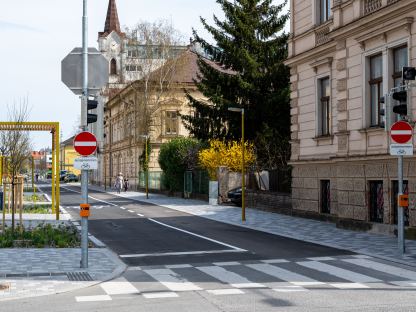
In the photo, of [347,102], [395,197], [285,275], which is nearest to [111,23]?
[347,102]

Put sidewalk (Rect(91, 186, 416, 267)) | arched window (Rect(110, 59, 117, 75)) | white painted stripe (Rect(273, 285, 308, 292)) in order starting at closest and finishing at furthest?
white painted stripe (Rect(273, 285, 308, 292))
sidewalk (Rect(91, 186, 416, 267))
arched window (Rect(110, 59, 117, 75))

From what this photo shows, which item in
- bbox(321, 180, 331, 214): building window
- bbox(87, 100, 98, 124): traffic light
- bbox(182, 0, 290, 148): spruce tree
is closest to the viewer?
bbox(87, 100, 98, 124): traffic light

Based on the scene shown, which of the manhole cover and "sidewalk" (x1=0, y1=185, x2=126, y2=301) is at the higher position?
the manhole cover

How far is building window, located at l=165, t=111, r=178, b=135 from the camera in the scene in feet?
206

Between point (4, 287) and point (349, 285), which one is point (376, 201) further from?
point (4, 287)

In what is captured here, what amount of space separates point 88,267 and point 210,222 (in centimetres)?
1286

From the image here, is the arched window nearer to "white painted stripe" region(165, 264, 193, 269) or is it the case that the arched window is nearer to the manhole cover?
"white painted stripe" region(165, 264, 193, 269)

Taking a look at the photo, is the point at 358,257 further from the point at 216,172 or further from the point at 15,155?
the point at 216,172

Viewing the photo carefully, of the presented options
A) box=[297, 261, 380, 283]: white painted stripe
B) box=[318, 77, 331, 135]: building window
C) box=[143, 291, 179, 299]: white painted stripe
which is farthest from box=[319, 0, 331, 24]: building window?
box=[143, 291, 179, 299]: white painted stripe

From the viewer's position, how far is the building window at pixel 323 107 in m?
24.2

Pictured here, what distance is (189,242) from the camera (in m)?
17.6

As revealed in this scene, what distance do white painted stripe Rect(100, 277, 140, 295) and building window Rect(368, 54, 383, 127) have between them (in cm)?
1161

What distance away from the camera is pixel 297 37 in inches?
1035

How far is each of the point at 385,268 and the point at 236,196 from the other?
2305cm
